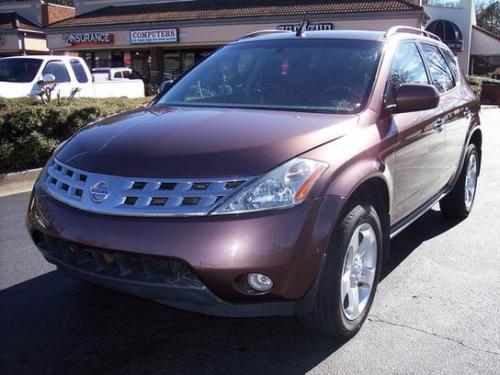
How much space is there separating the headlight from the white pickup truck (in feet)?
32.8

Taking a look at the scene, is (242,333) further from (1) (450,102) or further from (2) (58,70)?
(2) (58,70)

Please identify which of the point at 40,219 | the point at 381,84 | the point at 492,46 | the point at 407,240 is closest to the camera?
the point at 40,219

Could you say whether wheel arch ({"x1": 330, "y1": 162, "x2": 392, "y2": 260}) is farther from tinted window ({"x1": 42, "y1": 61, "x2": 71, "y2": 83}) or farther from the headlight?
tinted window ({"x1": 42, "y1": 61, "x2": 71, "y2": 83})

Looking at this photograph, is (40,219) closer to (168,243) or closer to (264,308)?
(168,243)

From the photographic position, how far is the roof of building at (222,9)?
28047 millimetres

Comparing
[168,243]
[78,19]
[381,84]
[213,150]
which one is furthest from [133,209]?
[78,19]

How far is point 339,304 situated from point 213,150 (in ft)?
3.53

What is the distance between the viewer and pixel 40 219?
10.7 ft

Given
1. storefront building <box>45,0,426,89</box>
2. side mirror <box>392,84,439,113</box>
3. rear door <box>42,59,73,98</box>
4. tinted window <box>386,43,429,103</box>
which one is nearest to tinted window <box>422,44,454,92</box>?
tinted window <box>386,43,429,103</box>

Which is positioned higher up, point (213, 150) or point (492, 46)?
point (213, 150)

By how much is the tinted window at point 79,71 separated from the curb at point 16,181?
5738mm

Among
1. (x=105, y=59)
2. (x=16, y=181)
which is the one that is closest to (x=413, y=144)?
(x=16, y=181)

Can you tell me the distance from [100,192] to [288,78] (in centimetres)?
172

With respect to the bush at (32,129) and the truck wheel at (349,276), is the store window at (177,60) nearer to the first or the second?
the bush at (32,129)
